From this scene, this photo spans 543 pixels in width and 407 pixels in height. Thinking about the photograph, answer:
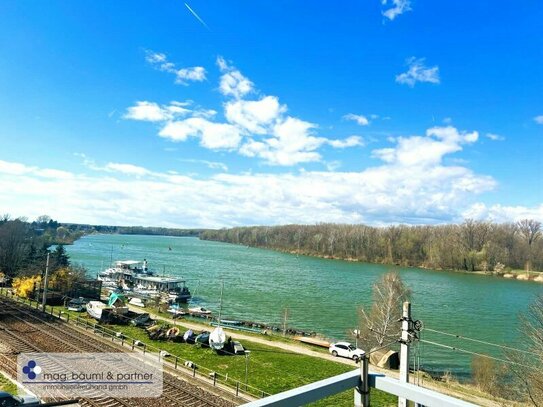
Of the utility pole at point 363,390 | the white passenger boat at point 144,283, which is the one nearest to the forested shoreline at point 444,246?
the white passenger boat at point 144,283

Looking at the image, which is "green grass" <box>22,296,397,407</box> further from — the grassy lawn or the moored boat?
the moored boat

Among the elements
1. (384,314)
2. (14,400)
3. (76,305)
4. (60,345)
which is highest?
(384,314)

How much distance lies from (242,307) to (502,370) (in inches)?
1137

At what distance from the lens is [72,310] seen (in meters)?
37.1

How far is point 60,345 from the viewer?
2242 centimetres

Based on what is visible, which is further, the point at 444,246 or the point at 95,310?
the point at 444,246

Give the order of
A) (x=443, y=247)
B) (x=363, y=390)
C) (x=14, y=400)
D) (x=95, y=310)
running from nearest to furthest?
(x=363, y=390) → (x=14, y=400) → (x=95, y=310) → (x=443, y=247)

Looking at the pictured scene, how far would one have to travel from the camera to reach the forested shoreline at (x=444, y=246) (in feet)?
310

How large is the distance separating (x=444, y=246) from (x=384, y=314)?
7619 cm

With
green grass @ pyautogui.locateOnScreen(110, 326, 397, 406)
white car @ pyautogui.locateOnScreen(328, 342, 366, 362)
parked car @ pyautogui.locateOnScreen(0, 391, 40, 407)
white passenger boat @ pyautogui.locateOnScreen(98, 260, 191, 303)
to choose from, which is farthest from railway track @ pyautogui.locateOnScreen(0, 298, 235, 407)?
white passenger boat @ pyautogui.locateOnScreen(98, 260, 191, 303)

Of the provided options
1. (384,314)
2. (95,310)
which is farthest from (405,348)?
(95,310)

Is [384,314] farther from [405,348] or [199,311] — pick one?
[405,348]

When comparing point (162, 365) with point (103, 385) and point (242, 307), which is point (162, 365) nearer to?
point (103, 385)

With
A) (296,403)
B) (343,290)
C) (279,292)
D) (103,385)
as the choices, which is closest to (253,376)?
(103,385)
